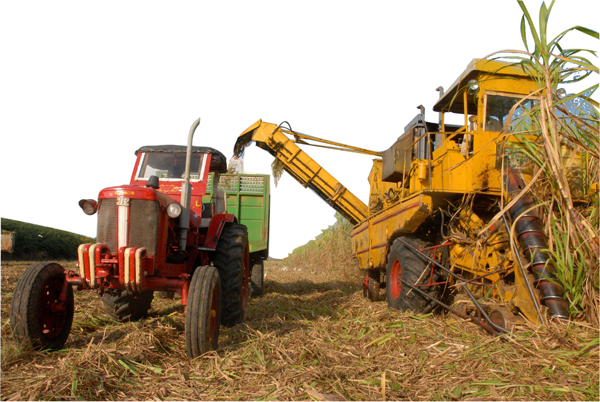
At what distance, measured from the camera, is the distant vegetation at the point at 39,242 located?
16.1 m

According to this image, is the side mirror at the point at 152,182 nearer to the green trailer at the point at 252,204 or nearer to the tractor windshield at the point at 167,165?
the tractor windshield at the point at 167,165

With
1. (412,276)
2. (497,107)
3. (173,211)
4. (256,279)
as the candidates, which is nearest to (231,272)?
(173,211)

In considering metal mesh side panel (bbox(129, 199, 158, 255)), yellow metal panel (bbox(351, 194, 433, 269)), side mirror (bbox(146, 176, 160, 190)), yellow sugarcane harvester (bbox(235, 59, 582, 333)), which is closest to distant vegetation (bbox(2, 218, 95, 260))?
yellow metal panel (bbox(351, 194, 433, 269))

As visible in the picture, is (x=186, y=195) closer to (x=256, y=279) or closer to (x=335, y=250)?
(x=256, y=279)

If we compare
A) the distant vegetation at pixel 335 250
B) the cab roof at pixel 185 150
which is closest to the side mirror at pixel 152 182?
the cab roof at pixel 185 150

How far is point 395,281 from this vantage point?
5.64m

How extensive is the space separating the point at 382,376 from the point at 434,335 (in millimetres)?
1151

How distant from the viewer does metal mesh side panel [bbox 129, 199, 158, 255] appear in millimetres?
3805

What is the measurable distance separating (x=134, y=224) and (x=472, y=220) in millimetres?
3491

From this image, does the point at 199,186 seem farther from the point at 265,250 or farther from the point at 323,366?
the point at 265,250

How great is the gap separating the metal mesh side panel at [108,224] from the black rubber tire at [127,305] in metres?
1.02

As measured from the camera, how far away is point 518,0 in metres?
3.44

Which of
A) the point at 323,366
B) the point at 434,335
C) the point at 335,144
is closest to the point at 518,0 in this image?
the point at 434,335

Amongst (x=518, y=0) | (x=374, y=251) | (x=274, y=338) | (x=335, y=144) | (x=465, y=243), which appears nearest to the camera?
(x=518, y=0)
